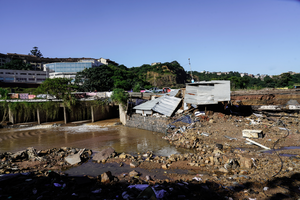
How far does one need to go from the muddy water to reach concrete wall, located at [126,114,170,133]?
511mm

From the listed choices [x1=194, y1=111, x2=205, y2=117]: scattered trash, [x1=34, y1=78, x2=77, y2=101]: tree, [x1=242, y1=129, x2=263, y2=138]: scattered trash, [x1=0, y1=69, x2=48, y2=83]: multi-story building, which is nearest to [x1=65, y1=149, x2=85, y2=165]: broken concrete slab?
[x1=242, y1=129, x2=263, y2=138]: scattered trash

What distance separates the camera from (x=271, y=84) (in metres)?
40.1

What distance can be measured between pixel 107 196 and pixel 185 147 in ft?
21.9

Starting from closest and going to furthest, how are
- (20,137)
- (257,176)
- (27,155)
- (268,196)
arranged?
(268,196) < (257,176) < (27,155) < (20,137)

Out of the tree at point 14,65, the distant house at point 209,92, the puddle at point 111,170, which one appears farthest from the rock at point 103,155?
the tree at point 14,65

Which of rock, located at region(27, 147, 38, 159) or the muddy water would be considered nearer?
rock, located at region(27, 147, 38, 159)

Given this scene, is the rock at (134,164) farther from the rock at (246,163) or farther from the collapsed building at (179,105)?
the collapsed building at (179,105)

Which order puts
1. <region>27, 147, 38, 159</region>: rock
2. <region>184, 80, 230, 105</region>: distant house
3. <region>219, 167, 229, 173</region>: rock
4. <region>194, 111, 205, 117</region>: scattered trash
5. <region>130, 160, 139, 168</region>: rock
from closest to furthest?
1. <region>219, 167, 229, 173</region>: rock
2. <region>130, 160, 139, 168</region>: rock
3. <region>27, 147, 38, 159</region>: rock
4. <region>184, 80, 230, 105</region>: distant house
5. <region>194, 111, 205, 117</region>: scattered trash

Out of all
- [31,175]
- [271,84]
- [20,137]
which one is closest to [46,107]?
[20,137]

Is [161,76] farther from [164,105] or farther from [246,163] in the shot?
[246,163]

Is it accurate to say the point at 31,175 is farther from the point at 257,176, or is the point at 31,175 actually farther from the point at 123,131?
the point at 123,131

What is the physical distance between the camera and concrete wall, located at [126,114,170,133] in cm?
1515

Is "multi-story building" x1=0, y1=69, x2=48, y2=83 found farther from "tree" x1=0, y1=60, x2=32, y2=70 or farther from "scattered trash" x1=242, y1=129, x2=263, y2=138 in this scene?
"scattered trash" x1=242, y1=129, x2=263, y2=138

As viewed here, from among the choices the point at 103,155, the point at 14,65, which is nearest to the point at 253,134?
the point at 103,155
